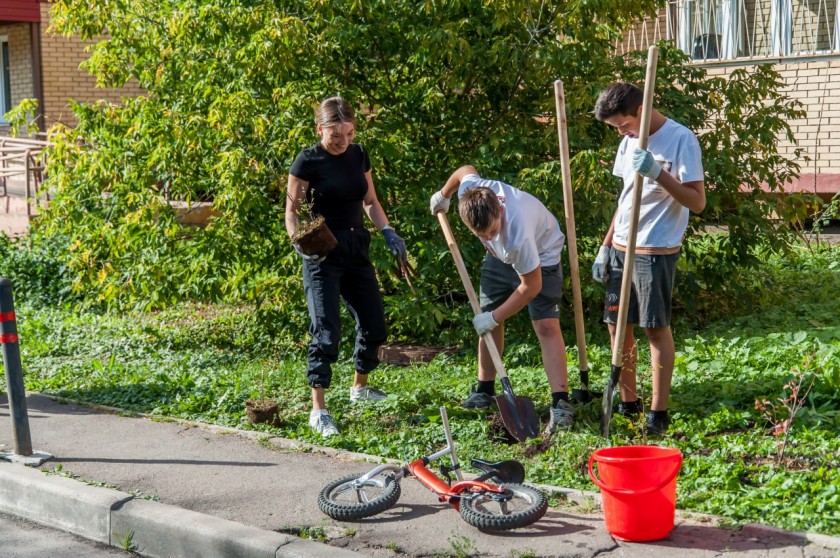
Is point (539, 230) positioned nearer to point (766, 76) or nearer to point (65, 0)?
point (766, 76)

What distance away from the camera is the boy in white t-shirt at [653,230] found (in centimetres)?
517

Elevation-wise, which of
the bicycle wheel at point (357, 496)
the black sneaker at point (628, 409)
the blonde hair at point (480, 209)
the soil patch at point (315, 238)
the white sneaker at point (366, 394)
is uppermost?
the blonde hair at point (480, 209)

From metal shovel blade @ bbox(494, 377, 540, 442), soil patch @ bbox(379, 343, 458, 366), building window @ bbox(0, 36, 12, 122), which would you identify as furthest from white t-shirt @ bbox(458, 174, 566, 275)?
building window @ bbox(0, 36, 12, 122)

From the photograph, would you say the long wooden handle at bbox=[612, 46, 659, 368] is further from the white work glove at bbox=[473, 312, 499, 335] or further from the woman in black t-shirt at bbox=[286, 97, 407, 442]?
the woman in black t-shirt at bbox=[286, 97, 407, 442]

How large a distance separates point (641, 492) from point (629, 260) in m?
1.34

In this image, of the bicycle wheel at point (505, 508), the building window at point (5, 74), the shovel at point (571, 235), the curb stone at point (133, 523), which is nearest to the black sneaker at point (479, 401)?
the shovel at point (571, 235)

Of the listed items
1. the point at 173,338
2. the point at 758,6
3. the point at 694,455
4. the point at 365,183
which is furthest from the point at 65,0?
the point at 758,6

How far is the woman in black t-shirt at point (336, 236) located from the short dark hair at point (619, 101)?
1541 millimetres

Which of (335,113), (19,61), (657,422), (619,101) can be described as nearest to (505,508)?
(657,422)

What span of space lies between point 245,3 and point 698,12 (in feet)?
19.4

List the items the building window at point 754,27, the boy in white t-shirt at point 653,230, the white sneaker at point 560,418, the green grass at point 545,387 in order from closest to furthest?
1. the green grass at point 545,387
2. the boy in white t-shirt at point 653,230
3. the white sneaker at point 560,418
4. the building window at point 754,27

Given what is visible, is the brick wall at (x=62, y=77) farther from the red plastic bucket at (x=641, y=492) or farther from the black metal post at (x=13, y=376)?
the red plastic bucket at (x=641, y=492)

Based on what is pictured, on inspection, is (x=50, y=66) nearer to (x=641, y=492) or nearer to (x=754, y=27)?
(x=754, y=27)

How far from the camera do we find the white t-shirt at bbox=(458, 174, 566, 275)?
5449mm
